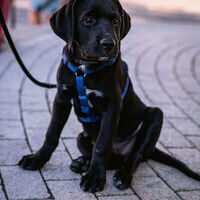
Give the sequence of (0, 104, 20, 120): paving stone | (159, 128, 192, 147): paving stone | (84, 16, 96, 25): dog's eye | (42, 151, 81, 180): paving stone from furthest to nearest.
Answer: (0, 104, 20, 120): paving stone
(159, 128, 192, 147): paving stone
(42, 151, 81, 180): paving stone
(84, 16, 96, 25): dog's eye

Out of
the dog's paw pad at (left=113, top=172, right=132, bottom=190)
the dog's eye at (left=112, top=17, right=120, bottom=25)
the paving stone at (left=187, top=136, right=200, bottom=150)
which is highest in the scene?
the dog's eye at (left=112, top=17, right=120, bottom=25)

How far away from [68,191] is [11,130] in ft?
3.92

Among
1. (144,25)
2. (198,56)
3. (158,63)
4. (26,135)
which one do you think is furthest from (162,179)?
(144,25)

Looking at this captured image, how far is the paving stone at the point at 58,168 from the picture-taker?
3391 millimetres

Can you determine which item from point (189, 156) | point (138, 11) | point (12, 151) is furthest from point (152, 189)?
point (138, 11)

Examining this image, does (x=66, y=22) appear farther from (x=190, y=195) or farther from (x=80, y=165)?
(x=190, y=195)

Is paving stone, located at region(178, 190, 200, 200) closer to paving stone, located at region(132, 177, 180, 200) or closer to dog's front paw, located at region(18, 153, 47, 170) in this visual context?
paving stone, located at region(132, 177, 180, 200)

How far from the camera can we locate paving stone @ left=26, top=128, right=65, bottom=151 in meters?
3.86

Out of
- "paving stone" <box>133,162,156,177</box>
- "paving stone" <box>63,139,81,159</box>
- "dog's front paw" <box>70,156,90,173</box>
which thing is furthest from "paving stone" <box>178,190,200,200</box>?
"paving stone" <box>63,139,81,159</box>

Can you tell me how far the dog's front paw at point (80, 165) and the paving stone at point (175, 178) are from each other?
0.62 metres

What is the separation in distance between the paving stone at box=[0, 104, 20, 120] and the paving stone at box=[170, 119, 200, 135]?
68.5 inches

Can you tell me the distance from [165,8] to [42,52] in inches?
313

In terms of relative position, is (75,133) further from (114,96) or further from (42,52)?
(42,52)

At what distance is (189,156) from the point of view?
3947 mm
